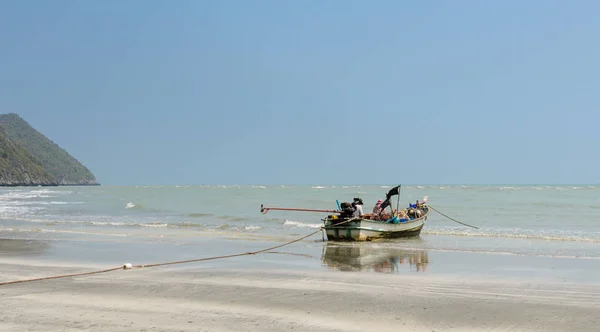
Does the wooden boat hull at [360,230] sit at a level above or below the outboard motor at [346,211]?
below

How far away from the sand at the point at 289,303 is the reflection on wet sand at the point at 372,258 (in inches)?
51.4

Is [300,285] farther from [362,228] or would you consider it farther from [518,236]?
[518,236]

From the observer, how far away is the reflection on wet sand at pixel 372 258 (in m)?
12.8

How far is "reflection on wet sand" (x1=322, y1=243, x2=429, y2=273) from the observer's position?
503 inches

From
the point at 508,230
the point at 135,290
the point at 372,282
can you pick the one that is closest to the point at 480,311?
the point at 372,282

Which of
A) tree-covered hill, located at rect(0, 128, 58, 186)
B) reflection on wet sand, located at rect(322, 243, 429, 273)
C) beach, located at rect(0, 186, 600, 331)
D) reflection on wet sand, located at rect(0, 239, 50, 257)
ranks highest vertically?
tree-covered hill, located at rect(0, 128, 58, 186)

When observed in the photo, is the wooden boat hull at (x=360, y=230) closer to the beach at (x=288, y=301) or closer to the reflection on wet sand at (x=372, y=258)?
the reflection on wet sand at (x=372, y=258)

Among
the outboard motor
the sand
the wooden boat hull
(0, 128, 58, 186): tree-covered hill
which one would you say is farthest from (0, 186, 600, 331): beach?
(0, 128, 58, 186): tree-covered hill

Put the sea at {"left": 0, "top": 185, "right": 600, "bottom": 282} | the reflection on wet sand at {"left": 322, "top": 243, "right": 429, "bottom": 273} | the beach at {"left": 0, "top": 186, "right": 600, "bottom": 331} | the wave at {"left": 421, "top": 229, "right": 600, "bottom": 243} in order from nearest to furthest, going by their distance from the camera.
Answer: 1. the beach at {"left": 0, "top": 186, "right": 600, "bottom": 331}
2. the reflection on wet sand at {"left": 322, "top": 243, "right": 429, "bottom": 273}
3. the sea at {"left": 0, "top": 185, "right": 600, "bottom": 282}
4. the wave at {"left": 421, "top": 229, "right": 600, "bottom": 243}

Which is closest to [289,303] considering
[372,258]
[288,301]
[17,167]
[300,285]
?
[288,301]

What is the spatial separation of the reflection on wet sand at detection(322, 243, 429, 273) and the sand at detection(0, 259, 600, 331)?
4.28ft

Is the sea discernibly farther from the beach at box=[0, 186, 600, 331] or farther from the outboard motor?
the outboard motor

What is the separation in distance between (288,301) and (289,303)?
5.9 inches


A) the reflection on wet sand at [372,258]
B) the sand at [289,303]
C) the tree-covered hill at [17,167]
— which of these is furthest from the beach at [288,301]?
the tree-covered hill at [17,167]
